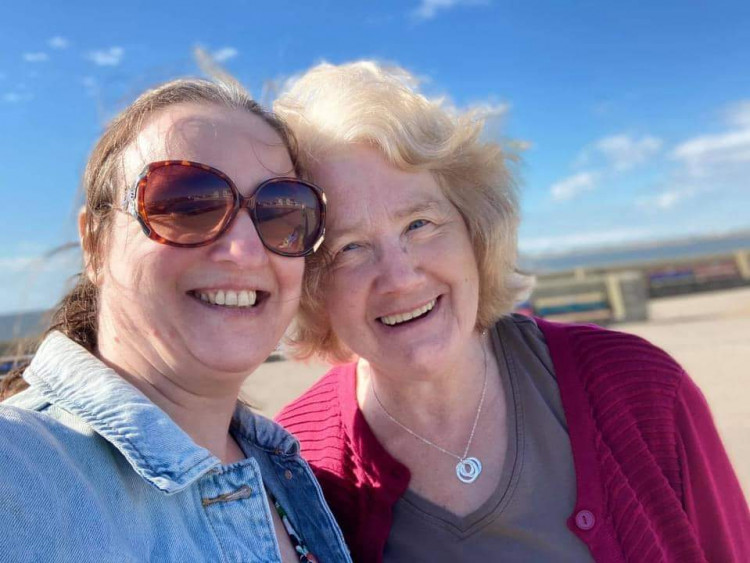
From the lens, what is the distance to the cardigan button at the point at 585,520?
207 cm

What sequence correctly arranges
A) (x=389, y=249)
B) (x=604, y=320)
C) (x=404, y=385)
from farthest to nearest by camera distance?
(x=604, y=320)
(x=404, y=385)
(x=389, y=249)

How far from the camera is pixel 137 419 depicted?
1472 mm

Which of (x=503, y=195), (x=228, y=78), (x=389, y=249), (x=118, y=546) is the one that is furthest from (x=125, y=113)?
(x=503, y=195)

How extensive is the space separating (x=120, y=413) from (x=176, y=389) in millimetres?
255

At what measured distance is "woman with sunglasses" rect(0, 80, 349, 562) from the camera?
142 centimetres

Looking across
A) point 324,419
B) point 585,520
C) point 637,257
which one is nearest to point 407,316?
point 324,419

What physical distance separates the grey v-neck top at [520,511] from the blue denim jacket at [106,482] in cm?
74

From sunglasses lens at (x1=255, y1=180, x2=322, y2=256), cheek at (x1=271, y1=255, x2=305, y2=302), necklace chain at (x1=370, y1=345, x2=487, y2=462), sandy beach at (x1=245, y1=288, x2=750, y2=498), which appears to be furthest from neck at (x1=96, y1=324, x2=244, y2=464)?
necklace chain at (x1=370, y1=345, x2=487, y2=462)

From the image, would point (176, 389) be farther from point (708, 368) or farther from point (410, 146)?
point (708, 368)

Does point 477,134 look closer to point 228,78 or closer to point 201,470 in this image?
point 228,78

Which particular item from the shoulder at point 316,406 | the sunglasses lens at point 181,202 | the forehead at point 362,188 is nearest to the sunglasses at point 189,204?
the sunglasses lens at point 181,202

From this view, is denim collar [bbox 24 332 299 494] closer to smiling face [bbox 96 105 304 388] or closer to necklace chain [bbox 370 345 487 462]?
smiling face [bbox 96 105 304 388]

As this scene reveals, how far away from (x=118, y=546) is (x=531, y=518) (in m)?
1.41

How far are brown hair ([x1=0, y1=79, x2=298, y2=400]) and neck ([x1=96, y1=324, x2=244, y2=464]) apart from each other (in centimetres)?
18
